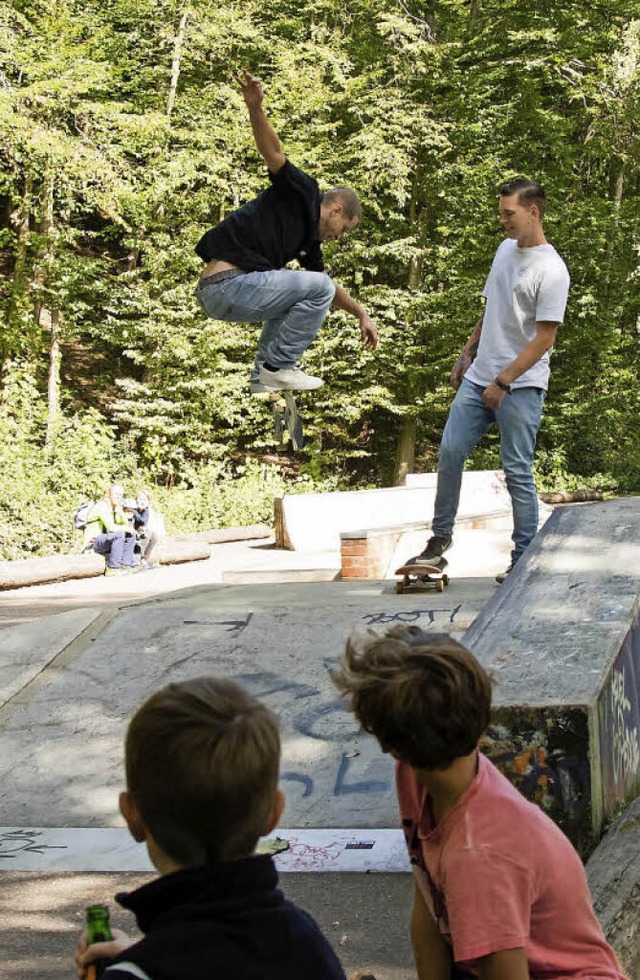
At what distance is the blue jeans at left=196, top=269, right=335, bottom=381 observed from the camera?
550cm

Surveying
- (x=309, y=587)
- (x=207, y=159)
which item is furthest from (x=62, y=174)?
(x=309, y=587)

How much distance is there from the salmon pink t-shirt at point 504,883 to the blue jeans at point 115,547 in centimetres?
1255

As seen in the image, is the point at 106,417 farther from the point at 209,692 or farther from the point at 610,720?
the point at 209,692

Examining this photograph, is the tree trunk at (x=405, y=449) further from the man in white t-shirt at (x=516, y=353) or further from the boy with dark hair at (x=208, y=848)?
the boy with dark hair at (x=208, y=848)

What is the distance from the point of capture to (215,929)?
55.5 inches

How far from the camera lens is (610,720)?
129 inches

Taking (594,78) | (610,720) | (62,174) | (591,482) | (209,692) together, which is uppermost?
(594,78)

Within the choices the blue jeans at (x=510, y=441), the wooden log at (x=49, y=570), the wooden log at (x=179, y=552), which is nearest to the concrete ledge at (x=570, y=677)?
the blue jeans at (x=510, y=441)

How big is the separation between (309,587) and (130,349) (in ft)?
58.3

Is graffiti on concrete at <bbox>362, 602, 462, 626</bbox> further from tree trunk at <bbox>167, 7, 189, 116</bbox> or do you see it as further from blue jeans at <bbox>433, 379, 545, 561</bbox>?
tree trunk at <bbox>167, 7, 189, 116</bbox>

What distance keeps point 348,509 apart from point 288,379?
10716mm

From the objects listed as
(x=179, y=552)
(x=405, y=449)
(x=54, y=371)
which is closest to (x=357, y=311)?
(x=179, y=552)

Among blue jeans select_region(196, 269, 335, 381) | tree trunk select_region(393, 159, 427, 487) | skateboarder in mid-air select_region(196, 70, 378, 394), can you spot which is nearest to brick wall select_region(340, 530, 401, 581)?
blue jeans select_region(196, 269, 335, 381)

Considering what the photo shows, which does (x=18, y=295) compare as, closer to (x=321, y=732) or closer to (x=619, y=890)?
(x=321, y=732)
